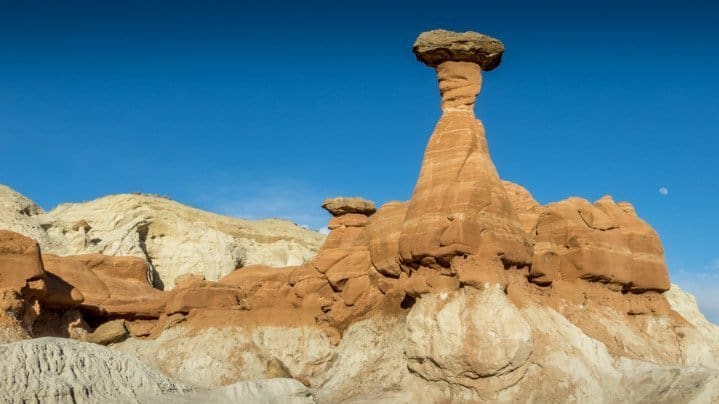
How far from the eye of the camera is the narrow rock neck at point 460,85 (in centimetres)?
2853

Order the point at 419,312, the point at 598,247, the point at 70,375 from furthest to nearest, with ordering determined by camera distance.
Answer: the point at 598,247, the point at 419,312, the point at 70,375

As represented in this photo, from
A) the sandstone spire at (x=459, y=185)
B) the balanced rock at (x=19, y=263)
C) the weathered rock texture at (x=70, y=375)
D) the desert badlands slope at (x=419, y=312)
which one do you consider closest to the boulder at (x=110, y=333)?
the desert badlands slope at (x=419, y=312)

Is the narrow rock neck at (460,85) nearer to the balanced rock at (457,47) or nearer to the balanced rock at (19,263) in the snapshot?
the balanced rock at (457,47)

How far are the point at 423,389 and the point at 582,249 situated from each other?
28.0 ft

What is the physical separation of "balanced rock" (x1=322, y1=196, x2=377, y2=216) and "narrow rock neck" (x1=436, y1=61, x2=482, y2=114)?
357 inches

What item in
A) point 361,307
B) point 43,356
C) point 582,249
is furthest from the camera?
point 361,307

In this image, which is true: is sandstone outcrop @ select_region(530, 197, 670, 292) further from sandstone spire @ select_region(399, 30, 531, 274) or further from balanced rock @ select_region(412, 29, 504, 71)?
balanced rock @ select_region(412, 29, 504, 71)

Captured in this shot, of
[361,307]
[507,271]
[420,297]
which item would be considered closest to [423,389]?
[420,297]

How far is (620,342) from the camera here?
2878cm

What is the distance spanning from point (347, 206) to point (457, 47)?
10653mm

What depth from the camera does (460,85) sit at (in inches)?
1125

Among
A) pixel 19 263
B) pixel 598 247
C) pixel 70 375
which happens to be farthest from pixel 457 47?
pixel 19 263

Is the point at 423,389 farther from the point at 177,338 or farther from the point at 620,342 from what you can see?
the point at 177,338

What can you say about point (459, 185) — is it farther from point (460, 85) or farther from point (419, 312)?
point (419, 312)
